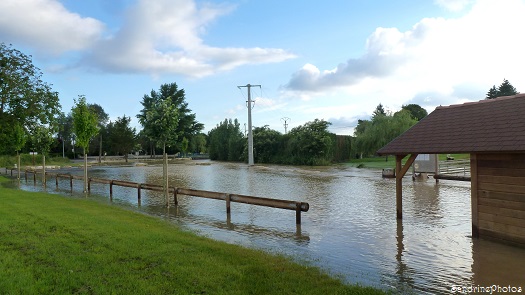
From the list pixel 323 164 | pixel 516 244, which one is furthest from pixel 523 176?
pixel 323 164

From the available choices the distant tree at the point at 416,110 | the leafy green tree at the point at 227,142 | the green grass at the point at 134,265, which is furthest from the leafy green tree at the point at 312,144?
the green grass at the point at 134,265

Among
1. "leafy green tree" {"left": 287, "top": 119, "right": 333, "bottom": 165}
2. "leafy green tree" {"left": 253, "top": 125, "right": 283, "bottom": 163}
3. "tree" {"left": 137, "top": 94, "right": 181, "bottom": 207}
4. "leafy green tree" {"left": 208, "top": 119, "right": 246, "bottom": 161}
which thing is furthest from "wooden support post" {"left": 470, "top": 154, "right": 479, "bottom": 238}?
"leafy green tree" {"left": 208, "top": 119, "right": 246, "bottom": 161}

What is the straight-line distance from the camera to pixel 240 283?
561 cm

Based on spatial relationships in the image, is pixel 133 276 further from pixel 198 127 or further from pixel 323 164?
pixel 198 127

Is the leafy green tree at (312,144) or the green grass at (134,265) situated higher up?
the leafy green tree at (312,144)

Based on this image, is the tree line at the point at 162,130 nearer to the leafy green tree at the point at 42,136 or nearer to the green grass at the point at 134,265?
the leafy green tree at the point at 42,136

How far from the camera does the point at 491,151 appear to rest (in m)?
8.74

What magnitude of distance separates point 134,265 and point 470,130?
8.95 meters

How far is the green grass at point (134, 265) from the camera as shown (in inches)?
209

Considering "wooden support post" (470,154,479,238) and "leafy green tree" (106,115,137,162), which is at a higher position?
"leafy green tree" (106,115,137,162)

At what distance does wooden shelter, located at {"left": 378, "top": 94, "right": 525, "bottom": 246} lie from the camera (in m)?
8.68

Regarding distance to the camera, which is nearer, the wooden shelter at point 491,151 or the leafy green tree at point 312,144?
the wooden shelter at point 491,151

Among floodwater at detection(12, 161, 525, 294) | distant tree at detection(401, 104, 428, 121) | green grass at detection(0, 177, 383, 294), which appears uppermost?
distant tree at detection(401, 104, 428, 121)

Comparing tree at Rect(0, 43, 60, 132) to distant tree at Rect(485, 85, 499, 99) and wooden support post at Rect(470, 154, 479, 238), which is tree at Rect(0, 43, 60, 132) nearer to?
wooden support post at Rect(470, 154, 479, 238)
